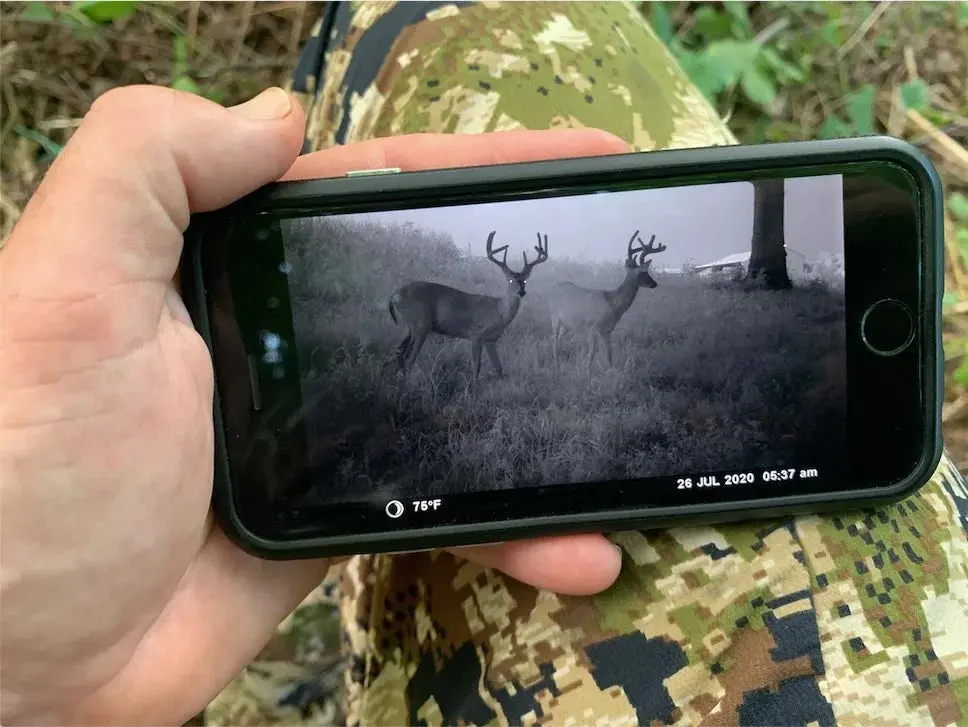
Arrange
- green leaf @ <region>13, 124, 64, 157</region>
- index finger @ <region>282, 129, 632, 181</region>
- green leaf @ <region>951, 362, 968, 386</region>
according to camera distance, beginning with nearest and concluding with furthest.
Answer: index finger @ <region>282, 129, 632, 181</region> → green leaf @ <region>951, 362, 968, 386</region> → green leaf @ <region>13, 124, 64, 157</region>

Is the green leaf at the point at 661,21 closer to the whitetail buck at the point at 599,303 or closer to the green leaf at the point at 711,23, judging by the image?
the green leaf at the point at 711,23

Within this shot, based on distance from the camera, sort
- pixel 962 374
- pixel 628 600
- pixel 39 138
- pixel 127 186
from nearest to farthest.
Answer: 1. pixel 127 186
2. pixel 628 600
3. pixel 962 374
4. pixel 39 138

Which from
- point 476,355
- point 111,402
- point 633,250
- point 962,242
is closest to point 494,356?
point 476,355

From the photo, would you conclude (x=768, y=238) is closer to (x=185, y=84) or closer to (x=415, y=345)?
(x=415, y=345)

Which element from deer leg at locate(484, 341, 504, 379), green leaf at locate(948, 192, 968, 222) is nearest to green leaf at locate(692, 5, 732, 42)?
green leaf at locate(948, 192, 968, 222)

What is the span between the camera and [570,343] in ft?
1.84

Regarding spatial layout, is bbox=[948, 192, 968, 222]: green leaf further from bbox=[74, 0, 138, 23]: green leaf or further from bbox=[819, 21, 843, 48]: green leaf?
bbox=[74, 0, 138, 23]: green leaf

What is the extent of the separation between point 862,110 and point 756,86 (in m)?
0.17

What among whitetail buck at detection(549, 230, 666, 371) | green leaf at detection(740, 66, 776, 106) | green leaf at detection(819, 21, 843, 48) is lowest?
whitetail buck at detection(549, 230, 666, 371)

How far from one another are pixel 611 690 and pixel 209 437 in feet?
1.04

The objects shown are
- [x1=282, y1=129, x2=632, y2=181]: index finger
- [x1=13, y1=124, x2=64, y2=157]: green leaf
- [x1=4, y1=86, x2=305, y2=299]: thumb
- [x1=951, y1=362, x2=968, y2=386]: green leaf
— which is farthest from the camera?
[x1=13, y1=124, x2=64, y2=157]: green leaf

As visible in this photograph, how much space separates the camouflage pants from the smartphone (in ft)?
0.14

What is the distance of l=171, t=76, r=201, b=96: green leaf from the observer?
100 centimetres

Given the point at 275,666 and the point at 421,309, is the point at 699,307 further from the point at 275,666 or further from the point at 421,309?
the point at 275,666
